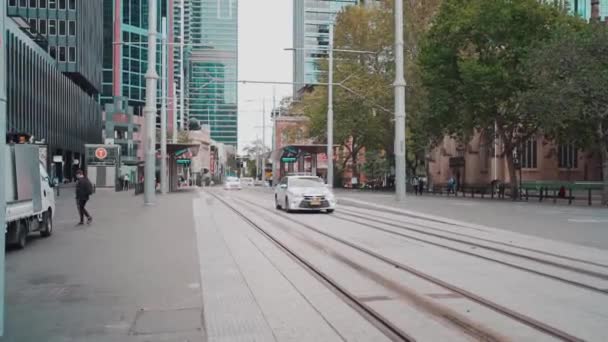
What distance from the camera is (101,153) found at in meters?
54.3

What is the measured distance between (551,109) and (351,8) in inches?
1242

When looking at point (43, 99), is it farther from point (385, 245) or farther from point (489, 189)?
point (385, 245)

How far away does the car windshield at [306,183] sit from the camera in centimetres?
2500

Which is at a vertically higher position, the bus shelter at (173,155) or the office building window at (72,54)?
the office building window at (72,54)

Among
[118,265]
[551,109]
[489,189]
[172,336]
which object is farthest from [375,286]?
[489,189]

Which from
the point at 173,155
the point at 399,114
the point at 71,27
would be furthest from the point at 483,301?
the point at 71,27

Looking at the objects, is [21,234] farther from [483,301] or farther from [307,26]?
[307,26]

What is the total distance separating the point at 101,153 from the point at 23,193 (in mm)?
42274

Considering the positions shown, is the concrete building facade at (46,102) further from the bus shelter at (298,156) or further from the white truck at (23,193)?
the white truck at (23,193)

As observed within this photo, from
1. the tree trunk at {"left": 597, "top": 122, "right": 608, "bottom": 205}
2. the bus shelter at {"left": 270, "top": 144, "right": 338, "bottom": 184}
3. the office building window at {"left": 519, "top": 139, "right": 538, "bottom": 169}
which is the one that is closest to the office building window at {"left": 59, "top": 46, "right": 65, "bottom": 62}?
the bus shelter at {"left": 270, "top": 144, "right": 338, "bottom": 184}

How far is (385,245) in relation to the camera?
13602 millimetres

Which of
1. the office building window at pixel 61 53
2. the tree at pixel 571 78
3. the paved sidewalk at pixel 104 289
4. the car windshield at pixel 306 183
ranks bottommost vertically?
the paved sidewalk at pixel 104 289

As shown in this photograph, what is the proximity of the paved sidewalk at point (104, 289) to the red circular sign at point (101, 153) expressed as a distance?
130 ft

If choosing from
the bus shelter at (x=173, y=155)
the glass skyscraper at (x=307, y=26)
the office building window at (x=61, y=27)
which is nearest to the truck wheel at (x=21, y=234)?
the bus shelter at (x=173, y=155)
